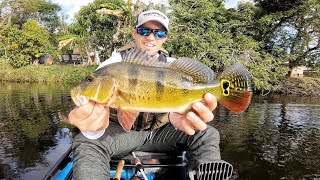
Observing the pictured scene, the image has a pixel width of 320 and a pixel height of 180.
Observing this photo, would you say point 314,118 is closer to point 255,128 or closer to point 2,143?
point 255,128

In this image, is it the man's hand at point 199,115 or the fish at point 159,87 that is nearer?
the fish at point 159,87

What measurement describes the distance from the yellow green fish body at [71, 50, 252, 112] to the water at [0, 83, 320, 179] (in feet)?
13.1

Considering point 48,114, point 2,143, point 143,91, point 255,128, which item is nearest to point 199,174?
point 143,91

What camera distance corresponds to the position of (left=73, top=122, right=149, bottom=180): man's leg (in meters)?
3.13

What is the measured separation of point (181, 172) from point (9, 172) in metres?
5.52

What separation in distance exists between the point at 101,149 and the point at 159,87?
49.9 inches

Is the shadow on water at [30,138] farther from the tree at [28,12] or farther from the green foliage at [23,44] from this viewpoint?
the tree at [28,12]

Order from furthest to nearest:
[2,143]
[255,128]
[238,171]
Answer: [255,128] → [2,143] → [238,171]

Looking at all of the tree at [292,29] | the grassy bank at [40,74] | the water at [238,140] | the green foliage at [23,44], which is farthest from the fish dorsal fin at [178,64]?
the green foliage at [23,44]

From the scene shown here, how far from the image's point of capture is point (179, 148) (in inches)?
159

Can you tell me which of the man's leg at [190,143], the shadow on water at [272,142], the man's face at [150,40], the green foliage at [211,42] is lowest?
the shadow on water at [272,142]

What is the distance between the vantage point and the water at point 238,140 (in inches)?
332

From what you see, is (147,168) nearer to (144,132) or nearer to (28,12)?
(144,132)

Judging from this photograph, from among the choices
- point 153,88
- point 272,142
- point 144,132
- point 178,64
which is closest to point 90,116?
point 153,88
